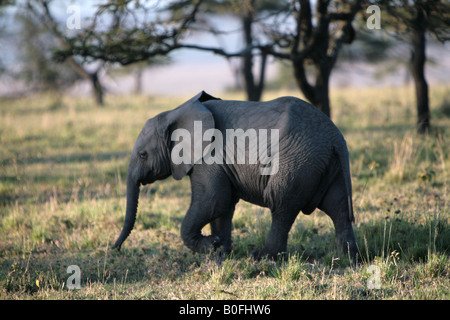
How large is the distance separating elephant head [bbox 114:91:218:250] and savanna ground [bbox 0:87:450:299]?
2.38ft

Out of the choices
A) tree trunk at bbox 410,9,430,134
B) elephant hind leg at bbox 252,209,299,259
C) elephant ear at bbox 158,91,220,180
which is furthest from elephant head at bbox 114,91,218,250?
tree trunk at bbox 410,9,430,134

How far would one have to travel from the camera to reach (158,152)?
533 centimetres

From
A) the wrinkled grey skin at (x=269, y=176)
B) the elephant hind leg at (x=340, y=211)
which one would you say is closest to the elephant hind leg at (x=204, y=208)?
the wrinkled grey skin at (x=269, y=176)

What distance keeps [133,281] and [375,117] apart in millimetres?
10835

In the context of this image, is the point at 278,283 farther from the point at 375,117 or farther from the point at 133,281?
the point at 375,117

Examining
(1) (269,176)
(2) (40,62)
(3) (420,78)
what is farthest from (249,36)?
(2) (40,62)

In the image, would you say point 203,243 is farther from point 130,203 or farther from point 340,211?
point 340,211

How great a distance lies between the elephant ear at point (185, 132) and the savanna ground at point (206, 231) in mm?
984

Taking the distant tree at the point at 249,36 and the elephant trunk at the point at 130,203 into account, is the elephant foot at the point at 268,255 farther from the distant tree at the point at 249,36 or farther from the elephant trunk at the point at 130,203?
the distant tree at the point at 249,36

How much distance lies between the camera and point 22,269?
16.8 ft

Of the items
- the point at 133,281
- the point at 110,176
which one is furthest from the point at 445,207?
the point at 110,176

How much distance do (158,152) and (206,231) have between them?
156 cm

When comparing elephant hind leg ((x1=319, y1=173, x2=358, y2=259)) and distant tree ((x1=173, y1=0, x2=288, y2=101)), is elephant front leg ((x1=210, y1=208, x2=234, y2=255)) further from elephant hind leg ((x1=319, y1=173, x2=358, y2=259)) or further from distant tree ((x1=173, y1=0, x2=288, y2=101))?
distant tree ((x1=173, y1=0, x2=288, y2=101))

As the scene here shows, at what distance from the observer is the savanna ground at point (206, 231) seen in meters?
4.58
